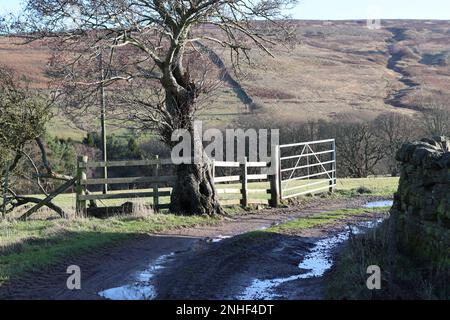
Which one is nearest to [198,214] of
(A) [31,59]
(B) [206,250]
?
(B) [206,250]

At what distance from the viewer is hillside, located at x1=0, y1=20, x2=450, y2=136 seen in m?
61.0

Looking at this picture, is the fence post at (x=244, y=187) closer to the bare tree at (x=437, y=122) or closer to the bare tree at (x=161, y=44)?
→ the bare tree at (x=161, y=44)

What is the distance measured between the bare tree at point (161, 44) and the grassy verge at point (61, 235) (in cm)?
166

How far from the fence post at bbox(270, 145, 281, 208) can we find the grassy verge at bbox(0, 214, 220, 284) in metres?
4.01

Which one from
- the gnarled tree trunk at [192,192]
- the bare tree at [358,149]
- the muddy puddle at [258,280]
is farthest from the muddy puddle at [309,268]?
the bare tree at [358,149]

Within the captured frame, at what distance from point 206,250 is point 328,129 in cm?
3506

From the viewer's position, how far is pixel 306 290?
26.8 ft

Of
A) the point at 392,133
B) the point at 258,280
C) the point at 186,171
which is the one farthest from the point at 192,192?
the point at 392,133

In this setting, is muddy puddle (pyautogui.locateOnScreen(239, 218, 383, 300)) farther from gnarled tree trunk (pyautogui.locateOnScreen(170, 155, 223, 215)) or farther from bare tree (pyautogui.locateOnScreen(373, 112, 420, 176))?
bare tree (pyautogui.locateOnScreen(373, 112, 420, 176))

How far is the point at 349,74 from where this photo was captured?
98625 mm

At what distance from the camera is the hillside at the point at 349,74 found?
200ft

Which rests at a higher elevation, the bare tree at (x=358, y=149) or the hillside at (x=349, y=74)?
the hillside at (x=349, y=74)

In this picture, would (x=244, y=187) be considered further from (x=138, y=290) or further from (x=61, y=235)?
(x=138, y=290)
